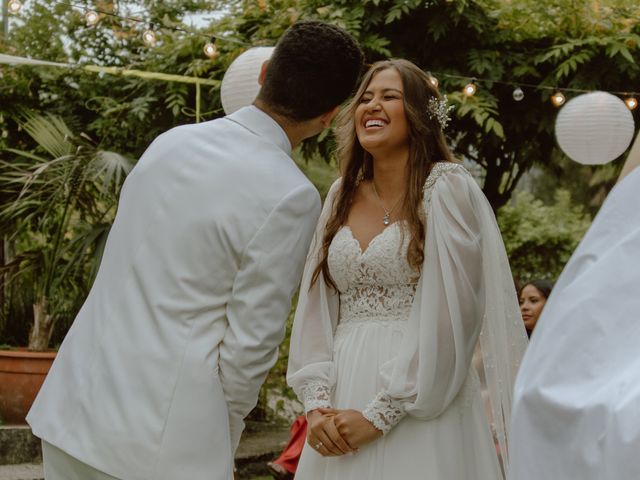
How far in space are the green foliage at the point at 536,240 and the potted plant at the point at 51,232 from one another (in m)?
9.32

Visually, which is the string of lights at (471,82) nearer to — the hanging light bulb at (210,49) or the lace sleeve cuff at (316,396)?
the hanging light bulb at (210,49)

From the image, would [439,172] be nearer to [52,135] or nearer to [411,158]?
[411,158]

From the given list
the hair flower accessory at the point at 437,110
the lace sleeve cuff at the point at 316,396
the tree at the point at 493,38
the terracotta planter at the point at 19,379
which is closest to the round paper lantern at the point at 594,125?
the tree at the point at 493,38

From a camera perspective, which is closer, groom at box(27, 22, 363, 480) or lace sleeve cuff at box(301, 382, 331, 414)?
groom at box(27, 22, 363, 480)

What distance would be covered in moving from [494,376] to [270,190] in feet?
5.08

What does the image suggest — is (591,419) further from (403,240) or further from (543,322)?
(403,240)

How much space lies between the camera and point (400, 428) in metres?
3.37

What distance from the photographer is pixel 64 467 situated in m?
2.40

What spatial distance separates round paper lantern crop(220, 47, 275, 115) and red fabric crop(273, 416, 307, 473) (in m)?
2.09

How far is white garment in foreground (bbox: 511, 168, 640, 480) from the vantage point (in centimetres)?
144

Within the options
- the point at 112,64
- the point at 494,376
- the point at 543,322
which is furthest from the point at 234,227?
the point at 112,64

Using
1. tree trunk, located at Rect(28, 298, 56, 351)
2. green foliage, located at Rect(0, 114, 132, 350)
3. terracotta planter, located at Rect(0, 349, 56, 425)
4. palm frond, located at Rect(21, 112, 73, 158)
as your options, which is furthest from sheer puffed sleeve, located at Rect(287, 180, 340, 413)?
palm frond, located at Rect(21, 112, 73, 158)

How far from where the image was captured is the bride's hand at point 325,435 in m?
3.34

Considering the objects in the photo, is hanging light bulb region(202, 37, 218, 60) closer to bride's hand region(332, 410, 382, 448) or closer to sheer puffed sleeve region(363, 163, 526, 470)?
sheer puffed sleeve region(363, 163, 526, 470)
